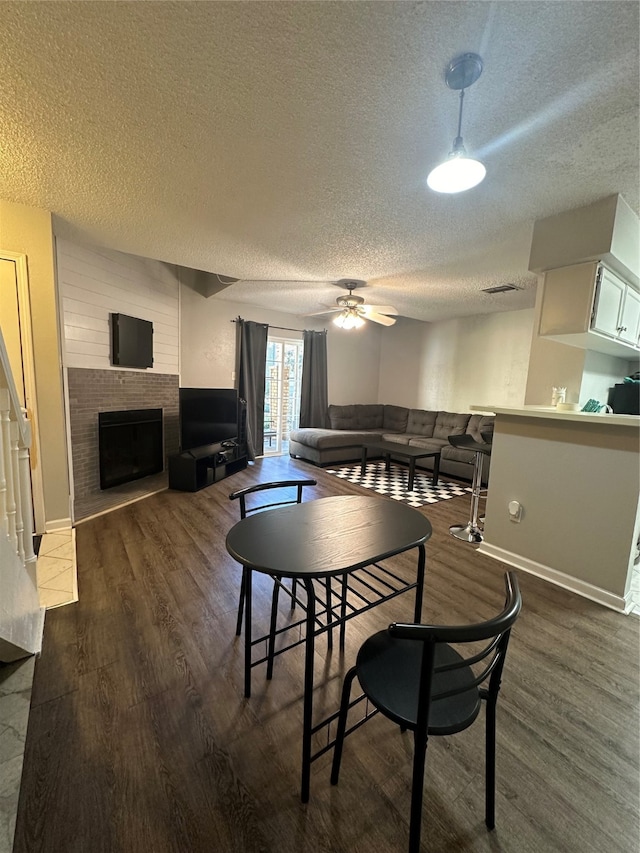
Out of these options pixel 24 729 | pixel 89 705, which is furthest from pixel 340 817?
pixel 24 729

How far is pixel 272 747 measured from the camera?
1313 millimetres

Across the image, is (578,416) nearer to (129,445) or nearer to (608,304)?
(608,304)

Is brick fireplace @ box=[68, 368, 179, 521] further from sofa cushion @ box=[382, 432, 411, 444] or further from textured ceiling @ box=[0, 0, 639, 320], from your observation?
sofa cushion @ box=[382, 432, 411, 444]

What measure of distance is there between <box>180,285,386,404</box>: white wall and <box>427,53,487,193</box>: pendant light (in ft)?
13.9

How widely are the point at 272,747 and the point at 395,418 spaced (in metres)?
6.03

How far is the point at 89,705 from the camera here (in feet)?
4.76

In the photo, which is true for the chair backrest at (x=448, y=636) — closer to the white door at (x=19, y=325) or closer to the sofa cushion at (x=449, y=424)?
the white door at (x=19, y=325)

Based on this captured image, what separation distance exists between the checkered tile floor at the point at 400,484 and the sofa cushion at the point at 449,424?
0.85 metres

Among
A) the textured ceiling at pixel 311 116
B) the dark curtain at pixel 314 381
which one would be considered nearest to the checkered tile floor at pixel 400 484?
the dark curtain at pixel 314 381

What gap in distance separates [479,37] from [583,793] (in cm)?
264

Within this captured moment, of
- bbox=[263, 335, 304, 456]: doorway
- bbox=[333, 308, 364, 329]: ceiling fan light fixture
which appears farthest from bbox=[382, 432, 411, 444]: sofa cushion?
bbox=[333, 308, 364, 329]: ceiling fan light fixture

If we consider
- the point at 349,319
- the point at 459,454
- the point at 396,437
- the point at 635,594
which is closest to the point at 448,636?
the point at 635,594

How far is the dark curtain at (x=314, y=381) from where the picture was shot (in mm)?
6363

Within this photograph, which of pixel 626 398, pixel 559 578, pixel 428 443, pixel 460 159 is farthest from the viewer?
pixel 428 443
